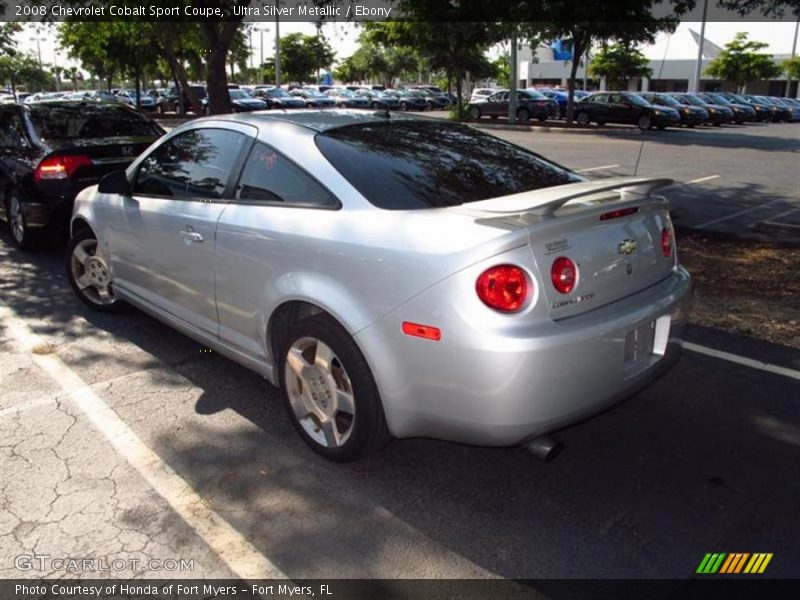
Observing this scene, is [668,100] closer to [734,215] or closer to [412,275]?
[734,215]

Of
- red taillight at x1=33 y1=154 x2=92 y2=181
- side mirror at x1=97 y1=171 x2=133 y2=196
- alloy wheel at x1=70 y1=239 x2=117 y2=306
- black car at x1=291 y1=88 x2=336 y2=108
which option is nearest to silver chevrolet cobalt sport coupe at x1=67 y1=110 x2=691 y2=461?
side mirror at x1=97 y1=171 x2=133 y2=196

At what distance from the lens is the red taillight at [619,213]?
9.62 feet

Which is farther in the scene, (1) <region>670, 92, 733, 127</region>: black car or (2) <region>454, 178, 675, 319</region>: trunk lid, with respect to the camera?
(1) <region>670, 92, 733, 127</region>: black car

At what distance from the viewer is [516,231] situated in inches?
104

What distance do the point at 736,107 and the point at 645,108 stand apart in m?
9.71

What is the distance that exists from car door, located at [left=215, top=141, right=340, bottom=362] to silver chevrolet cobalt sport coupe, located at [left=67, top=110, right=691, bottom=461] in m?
0.01

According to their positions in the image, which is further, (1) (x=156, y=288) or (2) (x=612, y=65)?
(2) (x=612, y=65)

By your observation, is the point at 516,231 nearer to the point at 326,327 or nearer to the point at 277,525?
the point at 326,327

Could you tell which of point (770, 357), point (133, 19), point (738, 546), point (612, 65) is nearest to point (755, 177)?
point (770, 357)

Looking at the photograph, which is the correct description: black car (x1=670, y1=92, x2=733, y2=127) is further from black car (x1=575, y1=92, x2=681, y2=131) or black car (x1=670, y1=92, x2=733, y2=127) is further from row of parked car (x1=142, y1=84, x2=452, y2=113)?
row of parked car (x1=142, y1=84, x2=452, y2=113)

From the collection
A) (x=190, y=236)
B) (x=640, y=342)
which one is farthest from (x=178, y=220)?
(x=640, y=342)

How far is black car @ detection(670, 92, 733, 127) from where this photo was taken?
1235 inches

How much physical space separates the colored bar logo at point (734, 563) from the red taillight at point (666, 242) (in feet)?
4.56

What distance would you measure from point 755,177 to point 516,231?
44.4ft
